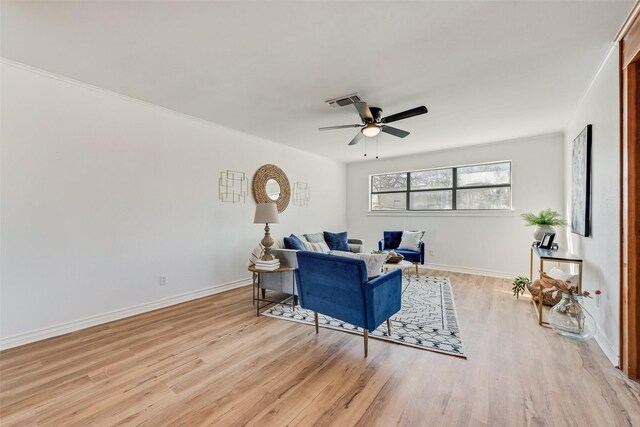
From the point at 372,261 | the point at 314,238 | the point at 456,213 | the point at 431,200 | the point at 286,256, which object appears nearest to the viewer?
the point at 372,261

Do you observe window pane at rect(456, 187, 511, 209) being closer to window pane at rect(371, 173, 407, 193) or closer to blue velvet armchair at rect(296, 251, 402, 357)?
window pane at rect(371, 173, 407, 193)

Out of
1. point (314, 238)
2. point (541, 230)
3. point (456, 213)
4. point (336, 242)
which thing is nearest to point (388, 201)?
point (456, 213)

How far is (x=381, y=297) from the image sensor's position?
2359 millimetres

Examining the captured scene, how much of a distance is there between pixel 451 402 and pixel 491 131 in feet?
13.6

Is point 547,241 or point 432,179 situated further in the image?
point 432,179

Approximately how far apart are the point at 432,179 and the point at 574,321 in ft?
12.3

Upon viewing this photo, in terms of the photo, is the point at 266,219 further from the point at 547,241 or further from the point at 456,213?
the point at 456,213

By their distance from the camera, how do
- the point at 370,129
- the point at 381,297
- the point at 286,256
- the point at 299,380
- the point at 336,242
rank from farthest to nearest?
the point at 336,242
the point at 286,256
the point at 370,129
the point at 381,297
the point at 299,380

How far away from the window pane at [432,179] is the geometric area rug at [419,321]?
95.9 inches

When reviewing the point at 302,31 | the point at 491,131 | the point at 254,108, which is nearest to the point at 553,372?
the point at 302,31

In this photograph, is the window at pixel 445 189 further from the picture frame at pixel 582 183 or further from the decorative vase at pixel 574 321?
the decorative vase at pixel 574 321

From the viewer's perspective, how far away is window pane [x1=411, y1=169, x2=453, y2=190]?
5652mm

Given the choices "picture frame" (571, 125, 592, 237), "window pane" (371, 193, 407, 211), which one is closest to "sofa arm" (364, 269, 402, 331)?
"picture frame" (571, 125, 592, 237)

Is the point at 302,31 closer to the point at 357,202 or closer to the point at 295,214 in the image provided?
the point at 295,214
